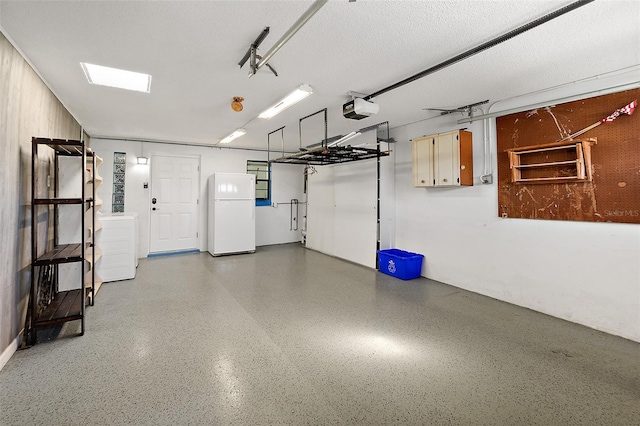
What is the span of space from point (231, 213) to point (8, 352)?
158 inches

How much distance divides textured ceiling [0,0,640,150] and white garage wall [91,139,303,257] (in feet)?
7.44

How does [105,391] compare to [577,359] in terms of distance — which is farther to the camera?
[577,359]

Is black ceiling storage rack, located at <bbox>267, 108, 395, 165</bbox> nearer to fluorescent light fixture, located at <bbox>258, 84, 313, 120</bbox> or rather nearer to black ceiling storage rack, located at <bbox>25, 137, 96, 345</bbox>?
fluorescent light fixture, located at <bbox>258, 84, 313, 120</bbox>

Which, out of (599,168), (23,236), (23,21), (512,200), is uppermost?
(23,21)

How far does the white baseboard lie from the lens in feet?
6.91

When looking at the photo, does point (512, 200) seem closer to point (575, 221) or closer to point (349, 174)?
point (575, 221)

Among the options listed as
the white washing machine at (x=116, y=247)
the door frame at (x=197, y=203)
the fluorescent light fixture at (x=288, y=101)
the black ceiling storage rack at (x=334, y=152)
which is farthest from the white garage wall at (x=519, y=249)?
the door frame at (x=197, y=203)

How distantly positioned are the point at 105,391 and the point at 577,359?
349 centimetres

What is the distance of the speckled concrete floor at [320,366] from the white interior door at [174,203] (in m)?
2.77

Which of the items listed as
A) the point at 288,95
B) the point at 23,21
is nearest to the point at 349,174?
the point at 288,95

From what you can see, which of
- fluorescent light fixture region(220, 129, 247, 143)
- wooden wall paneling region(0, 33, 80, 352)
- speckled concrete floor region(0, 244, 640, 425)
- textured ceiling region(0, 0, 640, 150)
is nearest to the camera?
speckled concrete floor region(0, 244, 640, 425)

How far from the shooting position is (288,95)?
3277 mm

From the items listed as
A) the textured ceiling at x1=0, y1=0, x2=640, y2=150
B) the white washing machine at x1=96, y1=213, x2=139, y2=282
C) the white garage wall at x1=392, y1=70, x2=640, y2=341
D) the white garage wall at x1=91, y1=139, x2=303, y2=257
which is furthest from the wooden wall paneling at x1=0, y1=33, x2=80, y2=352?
the white garage wall at x1=392, y1=70, x2=640, y2=341

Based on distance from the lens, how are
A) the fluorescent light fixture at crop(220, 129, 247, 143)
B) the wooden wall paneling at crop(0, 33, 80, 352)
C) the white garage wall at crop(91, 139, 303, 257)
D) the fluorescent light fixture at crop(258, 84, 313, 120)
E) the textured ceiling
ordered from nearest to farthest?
the textured ceiling < the wooden wall paneling at crop(0, 33, 80, 352) < the fluorescent light fixture at crop(258, 84, 313, 120) < the fluorescent light fixture at crop(220, 129, 247, 143) < the white garage wall at crop(91, 139, 303, 257)
